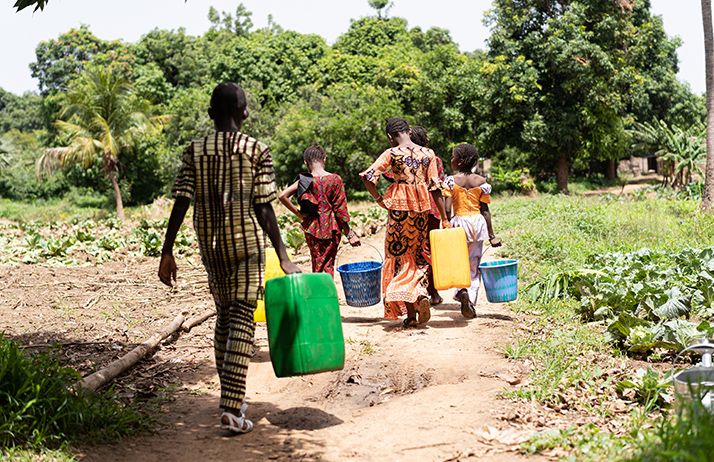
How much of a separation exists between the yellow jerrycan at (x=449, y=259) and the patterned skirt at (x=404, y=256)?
0.71 ft

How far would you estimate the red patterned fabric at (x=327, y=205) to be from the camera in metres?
7.42

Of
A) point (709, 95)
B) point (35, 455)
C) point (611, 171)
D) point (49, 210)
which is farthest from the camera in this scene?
point (49, 210)

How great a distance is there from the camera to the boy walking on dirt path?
4.44 m

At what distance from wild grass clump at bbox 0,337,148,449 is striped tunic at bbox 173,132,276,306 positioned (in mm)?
970

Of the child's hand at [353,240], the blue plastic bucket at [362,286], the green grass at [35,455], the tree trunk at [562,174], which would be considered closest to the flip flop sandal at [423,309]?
the blue plastic bucket at [362,286]

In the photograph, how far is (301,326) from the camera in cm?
432

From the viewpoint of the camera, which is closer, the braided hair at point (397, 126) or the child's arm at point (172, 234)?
the child's arm at point (172, 234)

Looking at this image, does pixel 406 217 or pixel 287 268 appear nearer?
pixel 287 268

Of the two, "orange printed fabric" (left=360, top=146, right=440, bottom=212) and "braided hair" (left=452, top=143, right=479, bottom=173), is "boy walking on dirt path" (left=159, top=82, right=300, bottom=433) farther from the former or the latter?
"braided hair" (left=452, top=143, right=479, bottom=173)

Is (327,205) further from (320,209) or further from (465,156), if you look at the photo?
(465,156)

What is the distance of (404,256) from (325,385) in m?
1.83

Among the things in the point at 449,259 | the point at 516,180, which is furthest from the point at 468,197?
the point at 516,180

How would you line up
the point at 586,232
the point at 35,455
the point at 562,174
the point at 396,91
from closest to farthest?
the point at 35,455, the point at 586,232, the point at 562,174, the point at 396,91

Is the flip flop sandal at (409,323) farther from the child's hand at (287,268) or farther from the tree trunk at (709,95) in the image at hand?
the tree trunk at (709,95)
